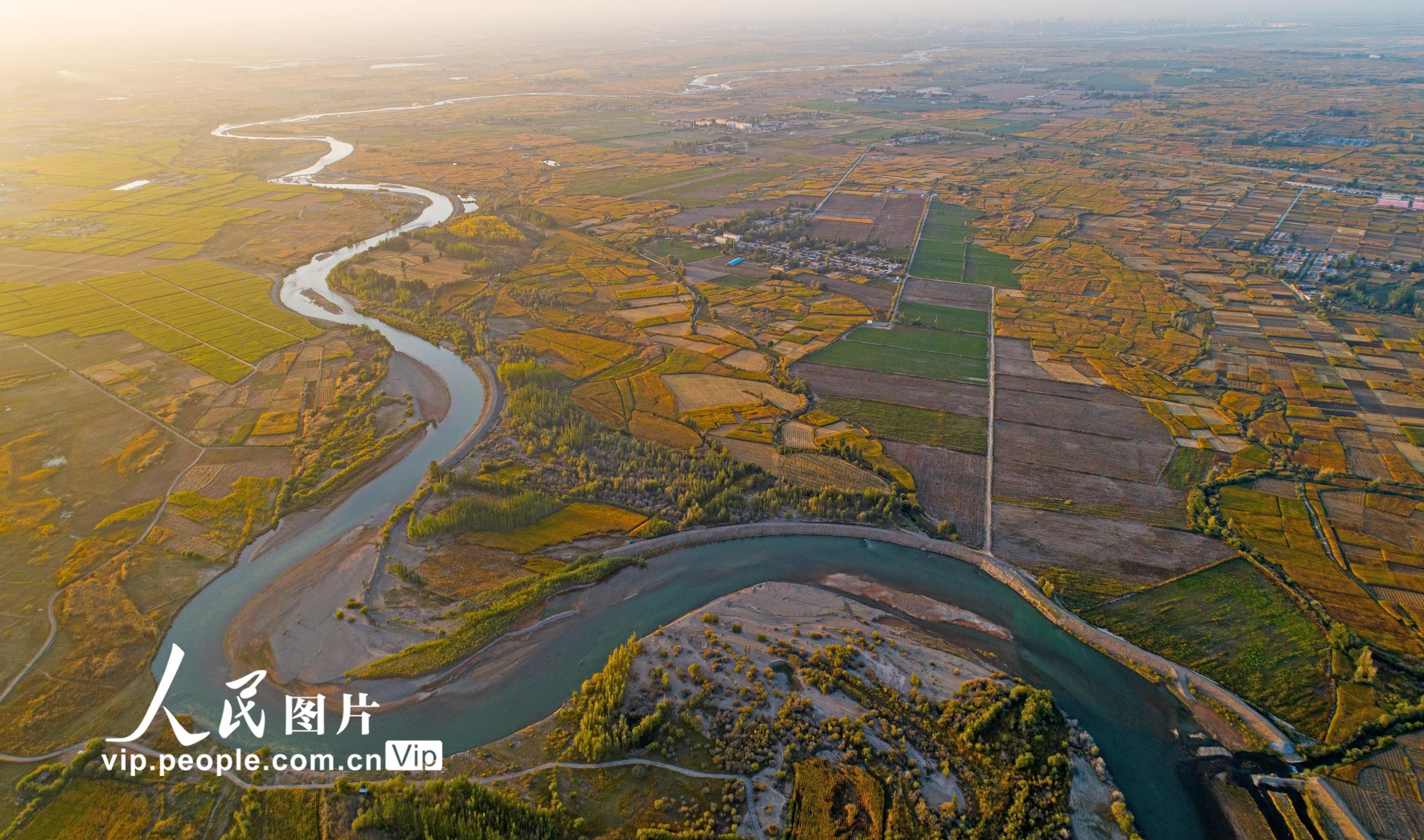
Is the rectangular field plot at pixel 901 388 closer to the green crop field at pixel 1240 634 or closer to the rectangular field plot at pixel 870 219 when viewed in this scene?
the green crop field at pixel 1240 634

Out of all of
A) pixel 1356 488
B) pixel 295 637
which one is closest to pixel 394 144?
pixel 295 637

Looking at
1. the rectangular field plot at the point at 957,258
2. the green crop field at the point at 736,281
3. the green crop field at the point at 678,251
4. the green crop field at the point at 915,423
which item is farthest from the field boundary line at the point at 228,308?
the rectangular field plot at the point at 957,258

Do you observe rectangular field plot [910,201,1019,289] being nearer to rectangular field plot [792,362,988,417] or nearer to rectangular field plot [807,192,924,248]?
rectangular field plot [807,192,924,248]

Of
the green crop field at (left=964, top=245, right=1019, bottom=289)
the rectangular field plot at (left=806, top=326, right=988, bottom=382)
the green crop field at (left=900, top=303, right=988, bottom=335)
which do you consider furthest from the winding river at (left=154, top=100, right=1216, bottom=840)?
the green crop field at (left=964, top=245, right=1019, bottom=289)

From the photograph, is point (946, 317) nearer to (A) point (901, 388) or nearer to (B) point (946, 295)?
(B) point (946, 295)

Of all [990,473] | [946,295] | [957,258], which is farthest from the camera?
[957,258]

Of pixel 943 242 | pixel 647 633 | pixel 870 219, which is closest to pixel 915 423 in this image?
pixel 647 633
